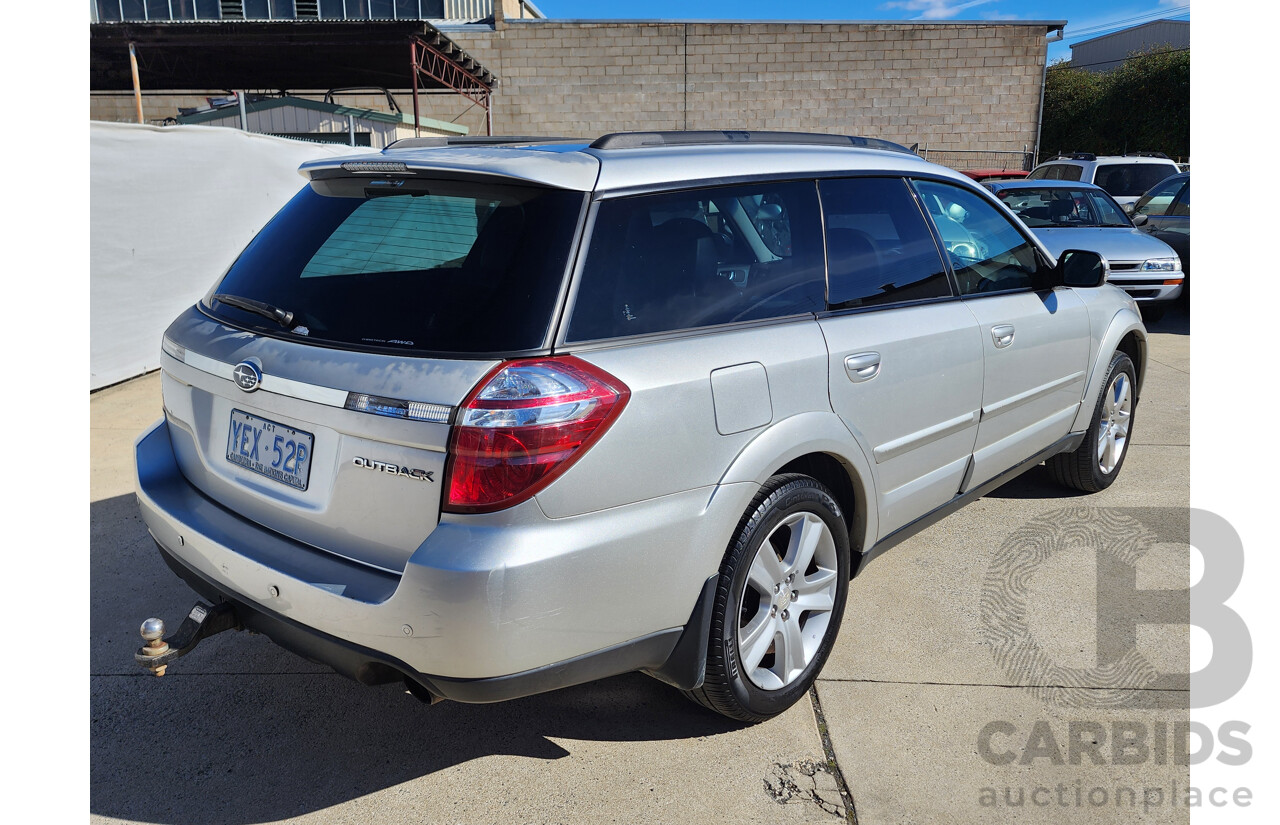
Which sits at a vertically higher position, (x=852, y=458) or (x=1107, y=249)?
(x=1107, y=249)

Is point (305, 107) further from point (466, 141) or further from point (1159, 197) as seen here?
point (466, 141)

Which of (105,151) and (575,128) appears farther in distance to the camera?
(575,128)

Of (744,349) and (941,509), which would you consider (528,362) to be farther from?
(941,509)

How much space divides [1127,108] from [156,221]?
40179 millimetres

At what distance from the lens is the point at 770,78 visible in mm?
26719

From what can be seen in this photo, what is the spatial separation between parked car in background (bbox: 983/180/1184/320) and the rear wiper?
317 inches

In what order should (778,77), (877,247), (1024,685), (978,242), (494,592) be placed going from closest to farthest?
(494,592), (1024,685), (877,247), (978,242), (778,77)

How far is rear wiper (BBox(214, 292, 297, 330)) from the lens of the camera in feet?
7.90

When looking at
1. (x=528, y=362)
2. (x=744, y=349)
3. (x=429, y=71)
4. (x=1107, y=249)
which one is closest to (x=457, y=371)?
(x=528, y=362)

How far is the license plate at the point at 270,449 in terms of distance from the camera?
2268 mm

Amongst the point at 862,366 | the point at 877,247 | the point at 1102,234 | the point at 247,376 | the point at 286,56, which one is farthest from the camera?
the point at 286,56

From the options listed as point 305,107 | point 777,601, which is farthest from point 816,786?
point 305,107

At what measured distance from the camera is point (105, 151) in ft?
20.5

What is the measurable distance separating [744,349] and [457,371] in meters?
0.84
